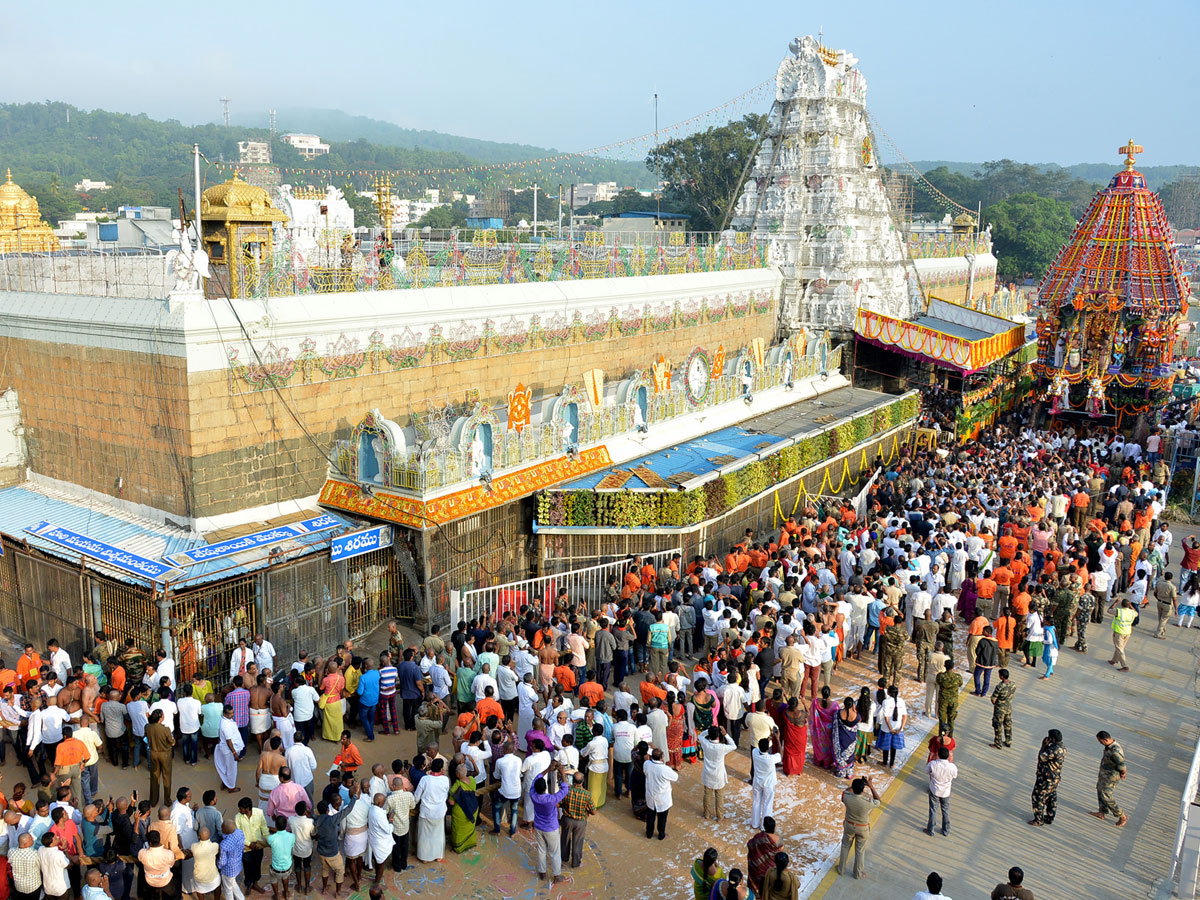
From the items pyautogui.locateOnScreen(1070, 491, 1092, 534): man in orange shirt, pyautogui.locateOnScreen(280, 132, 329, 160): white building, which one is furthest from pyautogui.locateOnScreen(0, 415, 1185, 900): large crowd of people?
pyautogui.locateOnScreen(280, 132, 329, 160): white building

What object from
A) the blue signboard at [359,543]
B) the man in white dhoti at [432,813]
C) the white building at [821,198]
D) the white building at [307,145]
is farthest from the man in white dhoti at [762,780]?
the white building at [307,145]

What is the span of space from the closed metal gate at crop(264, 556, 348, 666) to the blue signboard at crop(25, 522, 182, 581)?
1.37 metres

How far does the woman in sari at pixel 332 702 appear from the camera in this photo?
11.7 meters

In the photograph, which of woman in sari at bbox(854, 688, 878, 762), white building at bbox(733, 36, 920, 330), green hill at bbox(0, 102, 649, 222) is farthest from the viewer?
green hill at bbox(0, 102, 649, 222)

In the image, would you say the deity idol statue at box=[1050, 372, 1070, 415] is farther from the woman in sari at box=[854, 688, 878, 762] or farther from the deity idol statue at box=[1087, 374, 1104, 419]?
the woman in sari at box=[854, 688, 878, 762]

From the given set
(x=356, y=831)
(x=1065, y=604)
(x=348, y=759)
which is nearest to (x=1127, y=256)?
(x=1065, y=604)

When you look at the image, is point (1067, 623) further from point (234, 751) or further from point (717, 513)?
point (234, 751)

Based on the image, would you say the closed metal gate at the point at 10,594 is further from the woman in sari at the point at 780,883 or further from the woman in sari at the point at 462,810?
the woman in sari at the point at 780,883

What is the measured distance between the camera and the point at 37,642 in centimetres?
1474

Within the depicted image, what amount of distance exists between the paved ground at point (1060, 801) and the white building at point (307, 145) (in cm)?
12826

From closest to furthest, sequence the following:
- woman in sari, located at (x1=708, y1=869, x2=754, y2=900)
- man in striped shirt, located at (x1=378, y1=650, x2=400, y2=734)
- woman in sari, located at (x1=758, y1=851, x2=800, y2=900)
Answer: woman in sari, located at (x1=708, y1=869, x2=754, y2=900), woman in sari, located at (x1=758, y1=851, x2=800, y2=900), man in striped shirt, located at (x1=378, y1=650, x2=400, y2=734)

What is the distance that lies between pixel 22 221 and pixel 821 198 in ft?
75.3

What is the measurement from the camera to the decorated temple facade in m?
28.9

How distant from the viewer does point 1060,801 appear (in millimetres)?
11156
